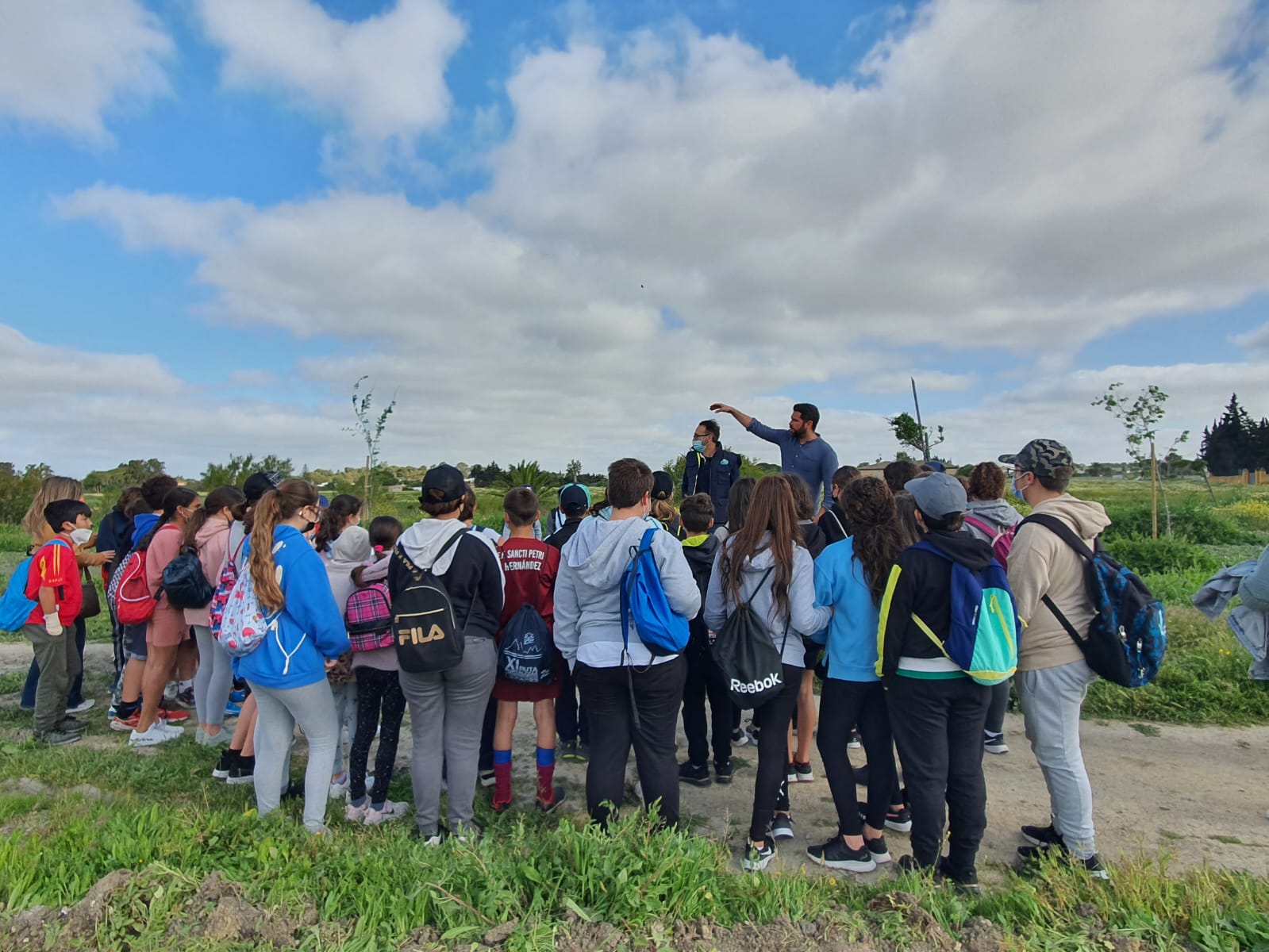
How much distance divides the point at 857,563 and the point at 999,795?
81.7 inches

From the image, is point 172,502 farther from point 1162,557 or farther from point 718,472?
point 1162,557

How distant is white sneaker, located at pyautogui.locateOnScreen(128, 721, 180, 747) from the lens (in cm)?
536

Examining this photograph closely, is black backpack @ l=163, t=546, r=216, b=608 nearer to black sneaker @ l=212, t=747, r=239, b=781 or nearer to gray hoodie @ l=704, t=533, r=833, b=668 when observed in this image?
black sneaker @ l=212, t=747, r=239, b=781

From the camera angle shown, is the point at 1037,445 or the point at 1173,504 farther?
the point at 1173,504

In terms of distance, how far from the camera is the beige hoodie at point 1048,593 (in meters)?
3.35

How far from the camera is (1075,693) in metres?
3.37

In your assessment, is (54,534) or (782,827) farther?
(54,534)

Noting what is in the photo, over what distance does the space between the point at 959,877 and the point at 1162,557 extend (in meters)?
10.7

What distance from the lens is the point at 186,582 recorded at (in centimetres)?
491

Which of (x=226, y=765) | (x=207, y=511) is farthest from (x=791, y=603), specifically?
(x=207, y=511)

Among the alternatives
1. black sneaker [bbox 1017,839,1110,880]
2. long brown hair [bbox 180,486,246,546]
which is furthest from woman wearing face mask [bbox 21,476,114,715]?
black sneaker [bbox 1017,839,1110,880]

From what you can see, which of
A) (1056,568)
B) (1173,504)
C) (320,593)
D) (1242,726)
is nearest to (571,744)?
(320,593)

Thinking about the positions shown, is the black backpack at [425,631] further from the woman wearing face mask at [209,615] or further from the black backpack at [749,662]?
the woman wearing face mask at [209,615]

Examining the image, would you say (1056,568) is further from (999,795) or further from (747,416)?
(747,416)
